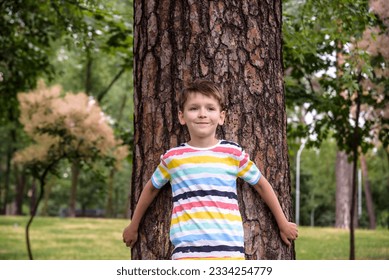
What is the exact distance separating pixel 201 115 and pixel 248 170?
0.37 meters

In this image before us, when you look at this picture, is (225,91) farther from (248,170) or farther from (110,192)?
(110,192)

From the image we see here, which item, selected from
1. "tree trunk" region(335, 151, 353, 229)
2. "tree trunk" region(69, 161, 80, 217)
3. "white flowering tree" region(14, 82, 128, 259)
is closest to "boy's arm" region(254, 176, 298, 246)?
"white flowering tree" region(14, 82, 128, 259)

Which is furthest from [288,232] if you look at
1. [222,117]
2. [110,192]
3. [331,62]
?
[110,192]

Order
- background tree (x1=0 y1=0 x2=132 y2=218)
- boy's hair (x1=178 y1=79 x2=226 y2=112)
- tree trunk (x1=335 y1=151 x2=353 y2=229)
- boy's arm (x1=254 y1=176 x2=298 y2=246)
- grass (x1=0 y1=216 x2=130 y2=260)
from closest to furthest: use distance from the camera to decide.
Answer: boy's hair (x1=178 y1=79 x2=226 y2=112) → boy's arm (x1=254 y1=176 x2=298 y2=246) → background tree (x1=0 y1=0 x2=132 y2=218) → grass (x1=0 y1=216 x2=130 y2=260) → tree trunk (x1=335 y1=151 x2=353 y2=229)

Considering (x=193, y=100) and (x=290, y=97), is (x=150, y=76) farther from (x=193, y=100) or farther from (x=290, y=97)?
(x=290, y=97)

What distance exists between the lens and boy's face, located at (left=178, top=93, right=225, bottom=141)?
2.74m

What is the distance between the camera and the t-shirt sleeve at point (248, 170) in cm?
281

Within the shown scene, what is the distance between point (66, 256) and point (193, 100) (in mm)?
8975

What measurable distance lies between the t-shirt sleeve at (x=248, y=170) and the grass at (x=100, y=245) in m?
7.54

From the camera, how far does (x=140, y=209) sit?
2.99 metres

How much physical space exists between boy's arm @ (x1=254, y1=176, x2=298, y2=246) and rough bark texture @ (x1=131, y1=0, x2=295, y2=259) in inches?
1.6

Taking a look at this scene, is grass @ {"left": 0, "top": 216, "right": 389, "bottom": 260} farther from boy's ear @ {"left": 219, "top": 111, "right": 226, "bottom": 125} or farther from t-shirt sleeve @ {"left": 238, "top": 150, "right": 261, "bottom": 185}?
boy's ear @ {"left": 219, "top": 111, "right": 226, "bottom": 125}

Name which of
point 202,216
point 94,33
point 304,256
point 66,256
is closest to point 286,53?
point 94,33
